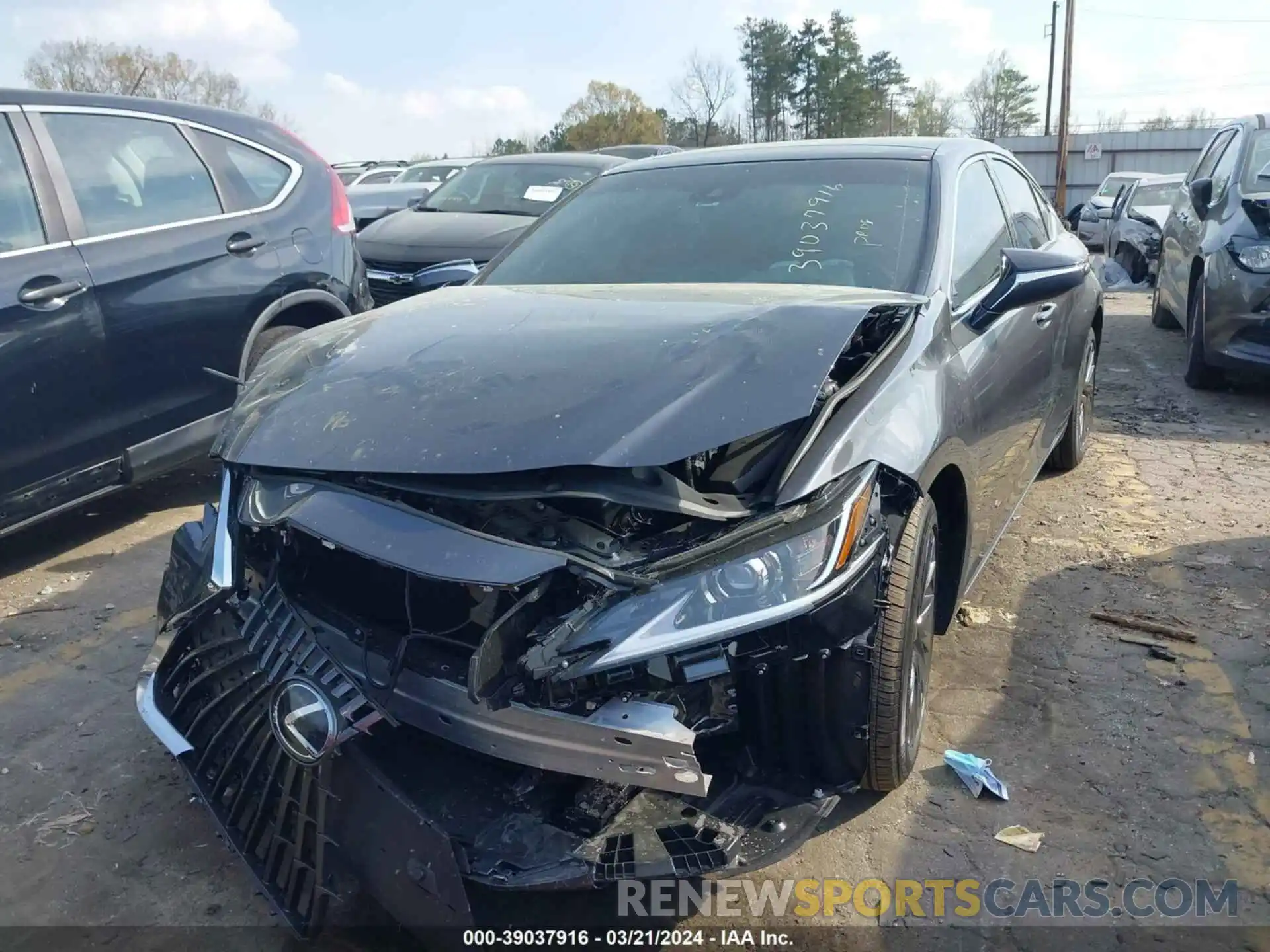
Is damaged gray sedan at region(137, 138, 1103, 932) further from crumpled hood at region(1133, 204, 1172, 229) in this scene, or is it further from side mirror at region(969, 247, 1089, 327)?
crumpled hood at region(1133, 204, 1172, 229)

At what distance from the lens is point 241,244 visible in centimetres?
454

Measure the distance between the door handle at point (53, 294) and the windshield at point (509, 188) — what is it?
4782 mm

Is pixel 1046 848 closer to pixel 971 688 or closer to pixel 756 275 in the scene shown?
pixel 971 688

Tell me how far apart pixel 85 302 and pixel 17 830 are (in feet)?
6.85

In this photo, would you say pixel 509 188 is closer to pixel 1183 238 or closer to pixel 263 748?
pixel 1183 238

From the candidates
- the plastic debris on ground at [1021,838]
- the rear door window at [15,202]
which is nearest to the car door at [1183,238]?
the plastic debris on ground at [1021,838]

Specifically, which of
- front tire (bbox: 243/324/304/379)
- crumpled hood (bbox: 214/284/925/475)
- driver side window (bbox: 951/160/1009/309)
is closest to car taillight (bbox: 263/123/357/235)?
front tire (bbox: 243/324/304/379)

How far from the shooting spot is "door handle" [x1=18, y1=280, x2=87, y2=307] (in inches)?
145

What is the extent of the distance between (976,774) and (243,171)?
4.08 m

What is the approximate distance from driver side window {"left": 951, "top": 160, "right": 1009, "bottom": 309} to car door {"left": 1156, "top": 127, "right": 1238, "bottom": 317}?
4044 mm

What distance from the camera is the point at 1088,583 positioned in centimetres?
391

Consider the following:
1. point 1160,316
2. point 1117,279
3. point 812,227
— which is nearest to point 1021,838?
point 812,227

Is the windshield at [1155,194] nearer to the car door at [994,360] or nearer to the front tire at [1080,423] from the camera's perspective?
the front tire at [1080,423]

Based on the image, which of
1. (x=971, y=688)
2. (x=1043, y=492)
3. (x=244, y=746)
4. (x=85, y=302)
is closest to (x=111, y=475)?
(x=85, y=302)
